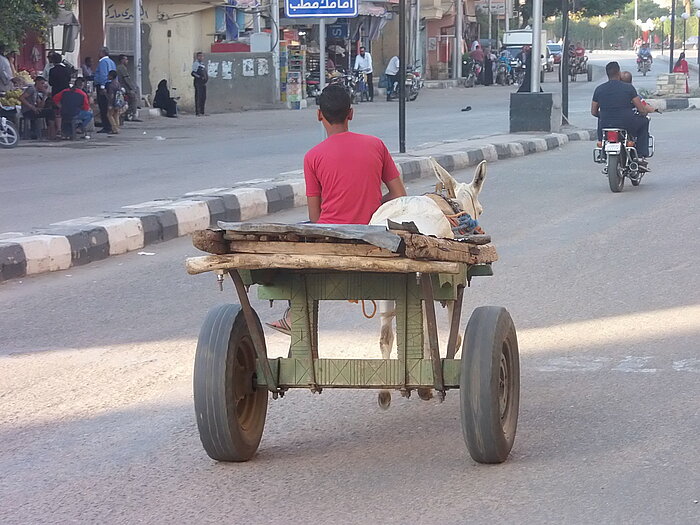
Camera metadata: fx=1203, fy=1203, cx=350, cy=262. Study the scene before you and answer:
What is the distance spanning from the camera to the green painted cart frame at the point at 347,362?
4.47 m

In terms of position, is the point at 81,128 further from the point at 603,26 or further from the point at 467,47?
the point at 603,26

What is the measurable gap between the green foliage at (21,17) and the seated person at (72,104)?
4.42 ft

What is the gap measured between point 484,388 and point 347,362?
1.89 ft

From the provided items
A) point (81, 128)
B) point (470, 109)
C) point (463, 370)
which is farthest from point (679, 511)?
point (470, 109)

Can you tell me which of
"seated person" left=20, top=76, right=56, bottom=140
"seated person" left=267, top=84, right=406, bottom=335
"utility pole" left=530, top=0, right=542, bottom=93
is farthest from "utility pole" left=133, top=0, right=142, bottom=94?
"seated person" left=267, top=84, right=406, bottom=335

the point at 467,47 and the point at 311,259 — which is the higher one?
the point at 467,47

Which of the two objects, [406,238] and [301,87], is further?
[301,87]

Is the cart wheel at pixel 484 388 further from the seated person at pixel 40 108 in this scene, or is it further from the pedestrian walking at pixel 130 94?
the pedestrian walking at pixel 130 94

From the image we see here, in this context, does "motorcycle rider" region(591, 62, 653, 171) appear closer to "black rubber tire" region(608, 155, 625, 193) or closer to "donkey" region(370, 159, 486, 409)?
"black rubber tire" region(608, 155, 625, 193)

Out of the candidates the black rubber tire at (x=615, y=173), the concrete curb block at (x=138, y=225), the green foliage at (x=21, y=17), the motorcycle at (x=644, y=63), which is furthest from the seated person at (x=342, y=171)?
the motorcycle at (x=644, y=63)

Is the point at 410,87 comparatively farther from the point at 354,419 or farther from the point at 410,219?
the point at 410,219

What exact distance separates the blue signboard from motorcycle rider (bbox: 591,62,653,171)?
320cm

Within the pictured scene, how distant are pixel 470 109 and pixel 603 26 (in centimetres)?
10061

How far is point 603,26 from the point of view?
12875cm
